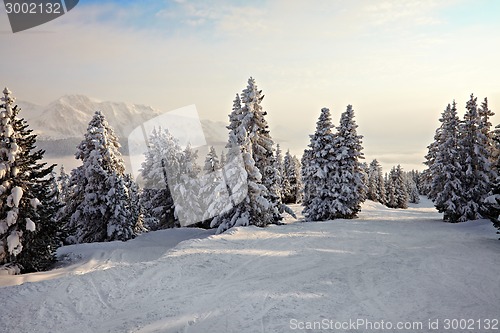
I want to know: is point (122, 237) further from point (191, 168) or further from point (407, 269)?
point (407, 269)

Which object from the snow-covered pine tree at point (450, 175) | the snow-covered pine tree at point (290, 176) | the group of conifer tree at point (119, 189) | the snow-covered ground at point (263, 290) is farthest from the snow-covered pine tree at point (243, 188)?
the snow-covered pine tree at point (290, 176)

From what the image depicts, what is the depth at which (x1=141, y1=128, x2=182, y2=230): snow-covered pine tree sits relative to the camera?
35281 mm

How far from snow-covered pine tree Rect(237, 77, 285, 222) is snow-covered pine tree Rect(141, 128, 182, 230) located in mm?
12639

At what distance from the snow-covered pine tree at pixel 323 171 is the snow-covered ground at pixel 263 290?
1535 cm

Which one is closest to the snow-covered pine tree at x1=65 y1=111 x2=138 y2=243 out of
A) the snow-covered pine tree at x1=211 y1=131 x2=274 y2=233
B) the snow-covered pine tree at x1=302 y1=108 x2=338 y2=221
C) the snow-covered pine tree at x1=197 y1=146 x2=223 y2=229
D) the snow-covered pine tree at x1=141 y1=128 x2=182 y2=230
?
the snow-covered pine tree at x1=197 y1=146 x2=223 y2=229

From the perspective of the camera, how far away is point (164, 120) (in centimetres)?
3253

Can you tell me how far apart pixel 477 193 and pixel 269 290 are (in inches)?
1023


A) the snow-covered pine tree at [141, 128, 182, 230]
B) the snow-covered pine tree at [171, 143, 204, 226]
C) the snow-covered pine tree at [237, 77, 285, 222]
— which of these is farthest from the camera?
the snow-covered pine tree at [141, 128, 182, 230]

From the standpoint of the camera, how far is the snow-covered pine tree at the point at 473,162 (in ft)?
88.9

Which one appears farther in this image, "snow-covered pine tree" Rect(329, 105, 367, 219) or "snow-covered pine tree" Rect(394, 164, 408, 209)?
"snow-covered pine tree" Rect(394, 164, 408, 209)

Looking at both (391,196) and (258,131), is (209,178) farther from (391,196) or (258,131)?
(391,196)

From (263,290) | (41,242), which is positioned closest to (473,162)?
(263,290)

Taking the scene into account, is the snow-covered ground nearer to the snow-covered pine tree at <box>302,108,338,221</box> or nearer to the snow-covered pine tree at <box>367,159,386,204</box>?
the snow-covered pine tree at <box>302,108,338,221</box>

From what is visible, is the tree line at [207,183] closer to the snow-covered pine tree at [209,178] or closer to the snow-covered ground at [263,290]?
the snow-covered pine tree at [209,178]
